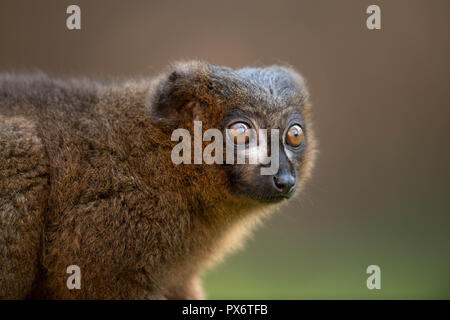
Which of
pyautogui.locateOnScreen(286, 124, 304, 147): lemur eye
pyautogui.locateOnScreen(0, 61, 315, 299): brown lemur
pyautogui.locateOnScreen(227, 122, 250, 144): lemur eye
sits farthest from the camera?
pyautogui.locateOnScreen(286, 124, 304, 147): lemur eye

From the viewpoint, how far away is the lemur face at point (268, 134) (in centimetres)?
435

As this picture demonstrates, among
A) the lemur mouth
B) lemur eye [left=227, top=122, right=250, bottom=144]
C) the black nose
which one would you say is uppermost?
lemur eye [left=227, top=122, right=250, bottom=144]

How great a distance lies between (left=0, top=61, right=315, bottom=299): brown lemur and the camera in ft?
13.7

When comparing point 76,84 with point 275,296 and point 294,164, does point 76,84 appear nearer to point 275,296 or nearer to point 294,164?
point 294,164

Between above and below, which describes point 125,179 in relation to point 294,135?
below

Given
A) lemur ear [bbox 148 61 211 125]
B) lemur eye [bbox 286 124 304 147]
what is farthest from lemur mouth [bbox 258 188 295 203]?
lemur ear [bbox 148 61 211 125]

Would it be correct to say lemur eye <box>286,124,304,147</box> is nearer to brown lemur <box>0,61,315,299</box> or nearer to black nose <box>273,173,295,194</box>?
brown lemur <box>0,61,315,299</box>

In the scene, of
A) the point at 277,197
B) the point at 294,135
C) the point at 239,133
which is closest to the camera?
the point at 239,133

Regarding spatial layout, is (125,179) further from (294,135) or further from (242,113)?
(294,135)

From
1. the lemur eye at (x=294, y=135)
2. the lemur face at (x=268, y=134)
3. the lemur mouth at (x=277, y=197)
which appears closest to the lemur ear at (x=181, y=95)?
the lemur face at (x=268, y=134)

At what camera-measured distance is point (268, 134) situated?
437 centimetres

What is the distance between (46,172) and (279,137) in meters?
1.67

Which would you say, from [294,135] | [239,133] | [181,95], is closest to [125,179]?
[181,95]

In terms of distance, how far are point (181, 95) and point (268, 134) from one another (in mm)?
738
